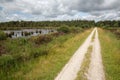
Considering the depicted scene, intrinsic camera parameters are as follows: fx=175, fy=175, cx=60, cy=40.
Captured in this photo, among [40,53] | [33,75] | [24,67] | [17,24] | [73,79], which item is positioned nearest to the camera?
[73,79]

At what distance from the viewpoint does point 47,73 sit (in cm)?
1116

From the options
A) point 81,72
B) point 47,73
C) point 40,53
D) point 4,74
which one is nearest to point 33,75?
point 47,73

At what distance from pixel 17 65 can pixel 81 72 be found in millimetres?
5235

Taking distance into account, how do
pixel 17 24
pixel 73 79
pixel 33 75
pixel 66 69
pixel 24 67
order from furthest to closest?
pixel 17 24 → pixel 24 67 → pixel 66 69 → pixel 33 75 → pixel 73 79

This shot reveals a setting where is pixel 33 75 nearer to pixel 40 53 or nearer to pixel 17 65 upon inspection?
pixel 17 65

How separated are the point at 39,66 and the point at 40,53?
5141mm

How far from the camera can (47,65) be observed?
13.1 metres

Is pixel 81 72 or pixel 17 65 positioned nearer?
pixel 81 72

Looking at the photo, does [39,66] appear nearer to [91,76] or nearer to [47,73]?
[47,73]

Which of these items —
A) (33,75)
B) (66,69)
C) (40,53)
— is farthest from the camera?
(40,53)

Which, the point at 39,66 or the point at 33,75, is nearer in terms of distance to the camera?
the point at 33,75

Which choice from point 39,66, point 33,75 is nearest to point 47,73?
point 33,75

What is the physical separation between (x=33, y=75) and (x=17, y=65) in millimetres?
3169

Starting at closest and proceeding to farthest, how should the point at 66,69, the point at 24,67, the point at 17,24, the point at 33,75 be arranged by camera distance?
the point at 33,75 → the point at 66,69 → the point at 24,67 → the point at 17,24
